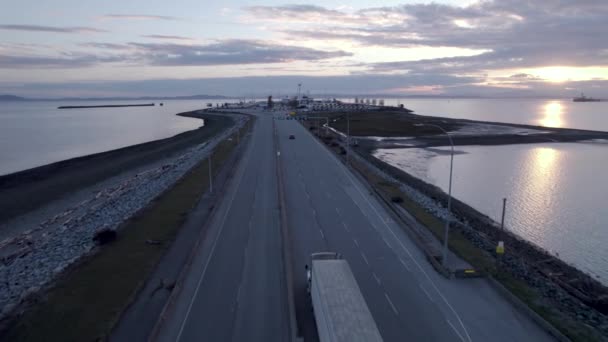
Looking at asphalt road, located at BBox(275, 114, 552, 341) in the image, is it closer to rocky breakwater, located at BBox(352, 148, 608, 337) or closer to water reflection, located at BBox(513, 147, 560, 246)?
rocky breakwater, located at BBox(352, 148, 608, 337)

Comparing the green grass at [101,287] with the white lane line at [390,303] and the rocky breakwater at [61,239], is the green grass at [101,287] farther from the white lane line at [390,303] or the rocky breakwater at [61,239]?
the white lane line at [390,303]

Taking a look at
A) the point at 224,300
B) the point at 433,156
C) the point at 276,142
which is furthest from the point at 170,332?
the point at 433,156

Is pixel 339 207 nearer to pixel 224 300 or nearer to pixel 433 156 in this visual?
pixel 224 300

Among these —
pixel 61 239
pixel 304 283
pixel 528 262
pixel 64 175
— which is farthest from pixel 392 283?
pixel 64 175

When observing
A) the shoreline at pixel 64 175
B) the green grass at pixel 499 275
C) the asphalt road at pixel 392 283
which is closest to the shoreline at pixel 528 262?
the green grass at pixel 499 275

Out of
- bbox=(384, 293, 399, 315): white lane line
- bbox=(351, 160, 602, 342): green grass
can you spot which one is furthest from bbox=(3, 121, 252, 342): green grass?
bbox=(351, 160, 602, 342): green grass
